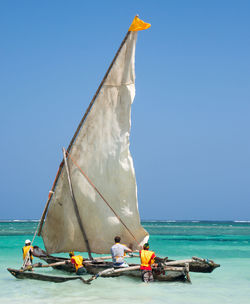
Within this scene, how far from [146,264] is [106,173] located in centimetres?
313

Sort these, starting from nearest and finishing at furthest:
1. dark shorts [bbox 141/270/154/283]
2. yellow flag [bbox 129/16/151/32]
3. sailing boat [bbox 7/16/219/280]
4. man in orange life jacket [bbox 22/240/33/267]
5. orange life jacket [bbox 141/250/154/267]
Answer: orange life jacket [bbox 141/250/154/267]
dark shorts [bbox 141/270/154/283]
yellow flag [bbox 129/16/151/32]
sailing boat [bbox 7/16/219/280]
man in orange life jacket [bbox 22/240/33/267]

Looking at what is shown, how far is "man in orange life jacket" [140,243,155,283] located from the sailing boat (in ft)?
5.47

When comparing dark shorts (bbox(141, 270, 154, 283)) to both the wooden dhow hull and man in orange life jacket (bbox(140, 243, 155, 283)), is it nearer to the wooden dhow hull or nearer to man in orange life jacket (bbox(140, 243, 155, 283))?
man in orange life jacket (bbox(140, 243, 155, 283))

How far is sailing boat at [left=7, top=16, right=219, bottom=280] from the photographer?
1402cm

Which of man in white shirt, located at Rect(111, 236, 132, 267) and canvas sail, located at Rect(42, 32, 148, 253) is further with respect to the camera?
canvas sail, located at Rect(42, 32, 148, 253)

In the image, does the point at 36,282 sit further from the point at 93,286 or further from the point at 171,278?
the point at 171,278

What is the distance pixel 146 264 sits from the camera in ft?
41.4

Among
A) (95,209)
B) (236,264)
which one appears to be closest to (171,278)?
(95,209)

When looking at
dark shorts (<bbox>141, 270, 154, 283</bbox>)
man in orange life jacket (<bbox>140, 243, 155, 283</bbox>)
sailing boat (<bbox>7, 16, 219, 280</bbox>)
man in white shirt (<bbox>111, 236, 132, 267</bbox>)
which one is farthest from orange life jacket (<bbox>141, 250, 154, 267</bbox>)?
sailing boat (<bbox>7, 16, 219, 280</bbox>)

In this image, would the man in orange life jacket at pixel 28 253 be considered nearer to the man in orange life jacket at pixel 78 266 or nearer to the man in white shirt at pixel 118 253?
the man in orange life jacket at pixel 78 266

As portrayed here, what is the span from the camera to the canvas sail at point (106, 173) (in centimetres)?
1402

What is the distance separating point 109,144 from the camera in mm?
14211

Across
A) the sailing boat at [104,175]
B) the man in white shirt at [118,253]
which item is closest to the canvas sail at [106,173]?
the sailing boat at [104,175]

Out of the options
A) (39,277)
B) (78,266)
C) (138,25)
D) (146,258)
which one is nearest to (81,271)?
(78,266)
